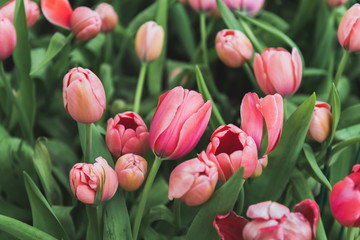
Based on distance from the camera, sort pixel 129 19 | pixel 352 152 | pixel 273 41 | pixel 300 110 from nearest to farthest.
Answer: pixel 300 110, pixel 352 152, pixel 273 41, pixel 129 19

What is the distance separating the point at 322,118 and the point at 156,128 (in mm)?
167

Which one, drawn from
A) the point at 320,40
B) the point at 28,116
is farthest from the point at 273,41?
A: the point at 28,116

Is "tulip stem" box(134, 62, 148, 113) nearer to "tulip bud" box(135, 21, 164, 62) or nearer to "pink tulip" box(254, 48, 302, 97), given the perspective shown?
"tulip bud" box(135, 21, 164, 62)

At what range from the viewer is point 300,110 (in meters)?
0.49

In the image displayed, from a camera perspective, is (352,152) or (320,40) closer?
(352,152)

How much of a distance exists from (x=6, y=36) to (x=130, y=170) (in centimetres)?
20

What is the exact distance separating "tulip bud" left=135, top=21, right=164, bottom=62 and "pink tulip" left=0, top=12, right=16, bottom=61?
0.15 m

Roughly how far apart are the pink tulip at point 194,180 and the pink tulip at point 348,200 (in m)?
0.09

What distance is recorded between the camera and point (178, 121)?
0.42 m

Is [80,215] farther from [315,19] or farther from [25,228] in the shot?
[315,19]

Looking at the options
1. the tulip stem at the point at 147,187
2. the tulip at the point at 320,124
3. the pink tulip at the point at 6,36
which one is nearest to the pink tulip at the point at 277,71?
the tulip at the point at 320,124

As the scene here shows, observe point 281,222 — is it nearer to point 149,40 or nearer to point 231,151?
point 231,151

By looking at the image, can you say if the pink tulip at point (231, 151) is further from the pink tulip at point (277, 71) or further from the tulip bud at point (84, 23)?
the tulip bud at point (84, 23)

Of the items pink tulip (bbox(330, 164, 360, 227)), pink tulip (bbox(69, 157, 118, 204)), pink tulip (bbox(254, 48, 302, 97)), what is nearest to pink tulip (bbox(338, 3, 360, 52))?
pink tulip (bbox(254, 48, 302, 97))
